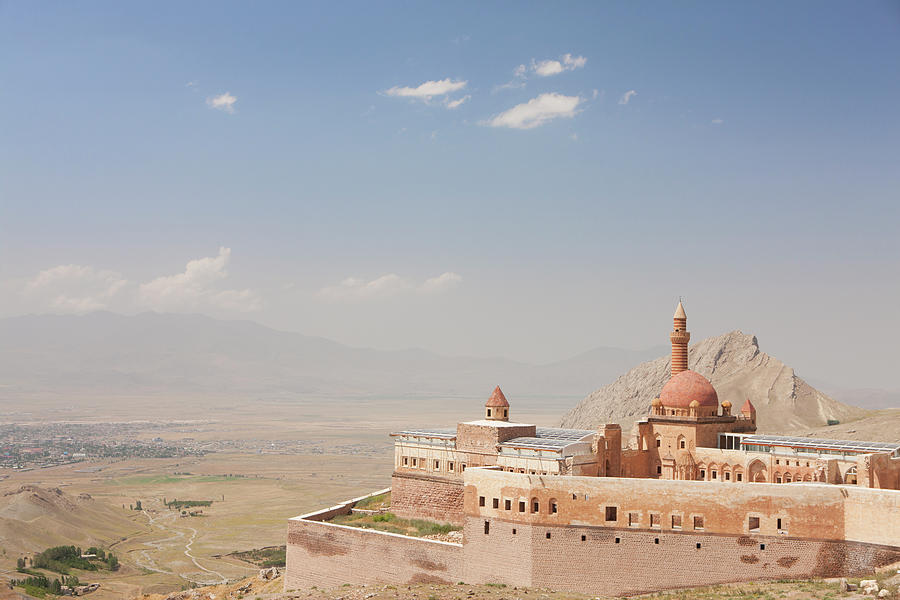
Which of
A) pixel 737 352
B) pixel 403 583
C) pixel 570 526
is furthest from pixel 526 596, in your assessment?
pixel 737 352

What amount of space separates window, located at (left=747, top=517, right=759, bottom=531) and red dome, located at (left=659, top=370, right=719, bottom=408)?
13.7 meters

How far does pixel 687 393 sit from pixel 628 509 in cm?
1466

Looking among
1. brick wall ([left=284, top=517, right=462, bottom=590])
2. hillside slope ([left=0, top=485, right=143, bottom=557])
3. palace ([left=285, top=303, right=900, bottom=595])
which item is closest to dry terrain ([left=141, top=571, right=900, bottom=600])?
palace ([left=285, top=303, right=900, bottom=595])

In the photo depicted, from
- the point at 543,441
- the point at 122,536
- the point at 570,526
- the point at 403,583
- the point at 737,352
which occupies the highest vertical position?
the point at 737,352

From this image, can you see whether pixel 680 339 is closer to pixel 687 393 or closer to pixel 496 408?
pixel 687 393

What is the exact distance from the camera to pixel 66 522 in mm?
108188

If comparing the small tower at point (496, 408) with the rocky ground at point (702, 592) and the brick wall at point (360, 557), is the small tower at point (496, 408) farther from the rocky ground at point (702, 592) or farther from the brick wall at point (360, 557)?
the rocky ground at point (702, 592)

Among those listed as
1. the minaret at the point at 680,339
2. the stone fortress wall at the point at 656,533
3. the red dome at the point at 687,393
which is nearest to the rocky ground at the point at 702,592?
the stone fortress wall at the point at 656,533

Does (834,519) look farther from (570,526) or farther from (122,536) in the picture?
(122,536)

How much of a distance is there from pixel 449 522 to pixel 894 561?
23.3 meters

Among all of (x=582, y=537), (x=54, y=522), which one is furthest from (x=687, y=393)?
(x=54, y=522)

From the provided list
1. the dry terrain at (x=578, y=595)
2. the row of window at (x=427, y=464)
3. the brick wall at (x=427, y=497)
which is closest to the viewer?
the dry terrain at (x=578, y=595)

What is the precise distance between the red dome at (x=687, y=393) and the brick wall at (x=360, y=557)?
17.4 meters

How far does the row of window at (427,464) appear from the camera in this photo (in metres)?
52.2
